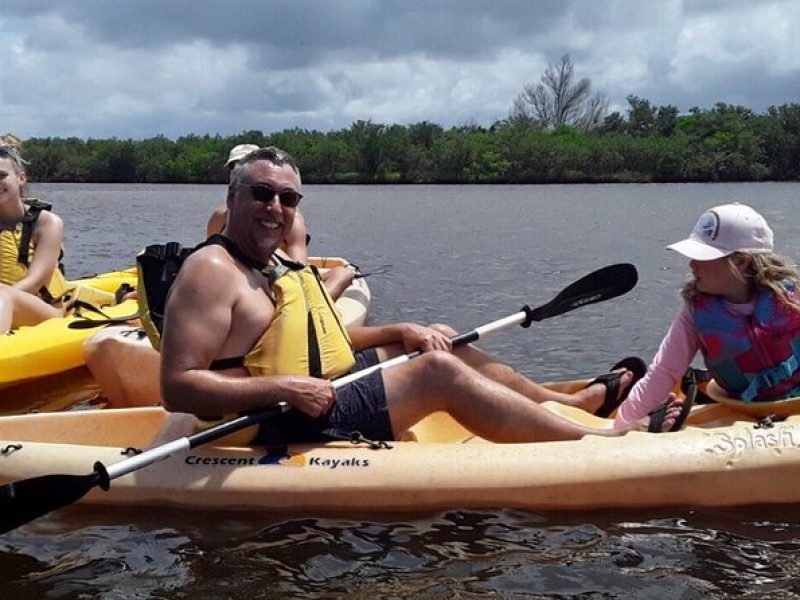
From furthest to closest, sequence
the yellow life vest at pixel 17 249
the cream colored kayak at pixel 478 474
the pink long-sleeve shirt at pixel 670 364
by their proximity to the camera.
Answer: the yellow life vest at pixel 17 249
the pink long-sleeve shirt at pixel 670 364
the cream colored kayak at pixel 478 474

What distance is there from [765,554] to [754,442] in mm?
447

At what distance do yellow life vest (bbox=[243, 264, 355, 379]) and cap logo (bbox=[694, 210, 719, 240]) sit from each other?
55.6 inches

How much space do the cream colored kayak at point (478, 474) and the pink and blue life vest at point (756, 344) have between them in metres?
0.17

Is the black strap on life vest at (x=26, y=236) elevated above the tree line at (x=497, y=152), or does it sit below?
below

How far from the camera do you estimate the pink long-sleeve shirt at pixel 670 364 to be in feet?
12.6

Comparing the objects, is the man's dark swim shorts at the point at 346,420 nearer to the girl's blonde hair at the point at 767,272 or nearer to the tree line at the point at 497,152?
the girl's blonde hair at the point at 767,272

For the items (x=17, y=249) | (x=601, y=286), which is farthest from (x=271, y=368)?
(x=17, y=249)

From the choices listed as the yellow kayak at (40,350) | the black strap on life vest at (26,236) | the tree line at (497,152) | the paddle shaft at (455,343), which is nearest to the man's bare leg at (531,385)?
the paddle shaft at (455,343)

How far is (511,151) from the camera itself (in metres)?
48.4

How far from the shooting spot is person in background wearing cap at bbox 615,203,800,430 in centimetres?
372

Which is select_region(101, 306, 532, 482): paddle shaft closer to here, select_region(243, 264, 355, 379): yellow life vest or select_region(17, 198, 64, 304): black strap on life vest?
select_region(243, 264, 355, 379): yellow life vest

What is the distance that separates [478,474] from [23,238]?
3.70 metres

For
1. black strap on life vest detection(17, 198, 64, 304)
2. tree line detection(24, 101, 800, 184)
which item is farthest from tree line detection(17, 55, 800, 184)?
black strap on life vest detection(17, 198, 64, 304)

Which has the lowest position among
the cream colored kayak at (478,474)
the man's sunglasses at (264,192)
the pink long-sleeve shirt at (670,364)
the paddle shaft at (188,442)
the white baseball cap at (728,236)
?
the cream colored kayak at (478,474)
